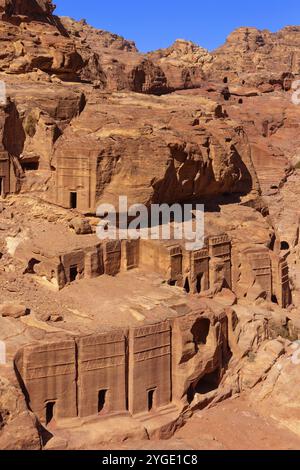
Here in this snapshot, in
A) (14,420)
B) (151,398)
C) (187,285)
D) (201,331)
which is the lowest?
(151,398)

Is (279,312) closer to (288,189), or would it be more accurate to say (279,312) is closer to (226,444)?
(226,444)

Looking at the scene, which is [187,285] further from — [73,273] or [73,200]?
[73,200]

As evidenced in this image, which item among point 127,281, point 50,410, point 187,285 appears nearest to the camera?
point 50,410

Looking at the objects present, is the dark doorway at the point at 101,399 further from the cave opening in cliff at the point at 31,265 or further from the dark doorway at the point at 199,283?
the dark doorway at the point at 199,283

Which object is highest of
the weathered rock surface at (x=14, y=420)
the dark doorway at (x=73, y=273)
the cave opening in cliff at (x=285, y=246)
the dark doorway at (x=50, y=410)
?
the dark doorway at (x=73, y=273)

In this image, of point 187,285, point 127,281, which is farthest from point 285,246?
point 127,281

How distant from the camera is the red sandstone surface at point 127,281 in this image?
16766 millimetres

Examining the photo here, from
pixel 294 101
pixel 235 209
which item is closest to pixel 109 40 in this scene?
pixel 294 101

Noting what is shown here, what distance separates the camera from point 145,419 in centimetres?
1756

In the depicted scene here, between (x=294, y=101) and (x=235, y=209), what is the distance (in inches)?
1147

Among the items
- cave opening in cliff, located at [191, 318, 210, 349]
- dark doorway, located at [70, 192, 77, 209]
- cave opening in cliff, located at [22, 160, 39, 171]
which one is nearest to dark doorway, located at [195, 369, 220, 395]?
cave opening in cliff, located at [191, 318, 210, 349]

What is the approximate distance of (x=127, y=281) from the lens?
841 inches

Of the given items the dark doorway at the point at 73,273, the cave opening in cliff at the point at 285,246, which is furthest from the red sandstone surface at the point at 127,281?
the cave opening in cliff at the point at 285,246

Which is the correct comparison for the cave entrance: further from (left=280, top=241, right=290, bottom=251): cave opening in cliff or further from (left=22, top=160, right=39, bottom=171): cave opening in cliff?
(left=280, top=241, right=290, bottom=251): cave opening in cliff
